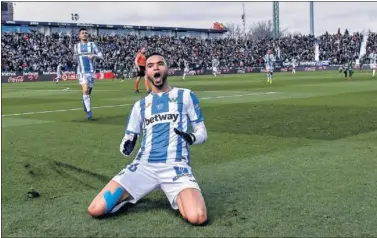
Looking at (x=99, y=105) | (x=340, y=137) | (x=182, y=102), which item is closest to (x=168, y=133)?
(x=182, y=102)

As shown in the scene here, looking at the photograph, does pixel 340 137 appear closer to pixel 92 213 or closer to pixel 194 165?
pixel 194 165

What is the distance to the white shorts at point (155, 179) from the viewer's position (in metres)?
5.83

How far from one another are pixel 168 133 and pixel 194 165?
241cm

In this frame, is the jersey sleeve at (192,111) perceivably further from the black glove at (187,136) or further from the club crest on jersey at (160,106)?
the black glove at (187,136)

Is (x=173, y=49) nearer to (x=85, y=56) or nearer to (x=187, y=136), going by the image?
(x=85, y=56)

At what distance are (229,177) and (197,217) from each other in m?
2.27

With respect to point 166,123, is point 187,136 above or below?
below

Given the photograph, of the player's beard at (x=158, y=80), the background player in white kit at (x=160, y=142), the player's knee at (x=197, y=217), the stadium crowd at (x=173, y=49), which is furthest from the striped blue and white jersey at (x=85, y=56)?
the stadium crowd at (x=173, y=49)

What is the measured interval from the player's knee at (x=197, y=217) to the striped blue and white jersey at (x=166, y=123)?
0.87 metres

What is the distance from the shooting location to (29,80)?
1954 inches

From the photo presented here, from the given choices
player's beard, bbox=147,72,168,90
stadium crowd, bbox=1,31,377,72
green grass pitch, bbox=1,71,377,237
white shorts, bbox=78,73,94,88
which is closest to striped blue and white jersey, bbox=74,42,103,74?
white shorts, bbox=78,73,94,88

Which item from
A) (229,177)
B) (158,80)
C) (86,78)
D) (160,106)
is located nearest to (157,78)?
(158,80)

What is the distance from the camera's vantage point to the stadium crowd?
2180 inches

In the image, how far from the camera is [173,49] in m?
67.5
